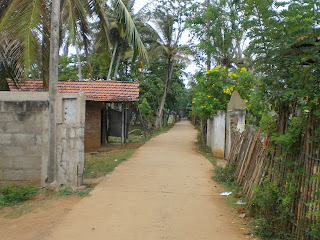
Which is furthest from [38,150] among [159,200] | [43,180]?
[159,200]

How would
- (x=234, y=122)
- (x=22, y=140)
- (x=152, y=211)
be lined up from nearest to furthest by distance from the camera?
(x=152, y=211), (x=22, y=140), (x=234, y=122)

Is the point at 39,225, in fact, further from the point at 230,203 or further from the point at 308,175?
the point at 308,175

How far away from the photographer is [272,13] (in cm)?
490

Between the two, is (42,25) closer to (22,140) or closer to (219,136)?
(22,140)

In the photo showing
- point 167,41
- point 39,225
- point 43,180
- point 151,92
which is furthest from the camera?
point 151,92

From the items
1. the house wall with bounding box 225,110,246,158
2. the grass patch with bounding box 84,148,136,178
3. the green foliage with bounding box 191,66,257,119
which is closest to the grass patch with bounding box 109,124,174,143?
the grass patch with bounding box 84,148,136,178

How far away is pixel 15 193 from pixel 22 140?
1.34 meters

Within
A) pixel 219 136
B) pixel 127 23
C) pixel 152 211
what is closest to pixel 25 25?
pixel 127 23

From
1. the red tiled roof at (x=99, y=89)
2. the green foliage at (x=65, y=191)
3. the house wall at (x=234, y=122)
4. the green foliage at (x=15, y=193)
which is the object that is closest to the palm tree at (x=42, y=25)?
the green foliage at (x=15, y=193)

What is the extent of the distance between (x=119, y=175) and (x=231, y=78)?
7.86 metres

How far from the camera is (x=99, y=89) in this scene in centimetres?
1571

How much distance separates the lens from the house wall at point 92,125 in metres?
15.7

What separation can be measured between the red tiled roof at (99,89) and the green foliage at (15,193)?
7.96m

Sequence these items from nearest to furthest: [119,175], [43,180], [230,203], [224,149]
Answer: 1. [230,203]
2. [43,180]
3. [119,175]
4. [224,149]
